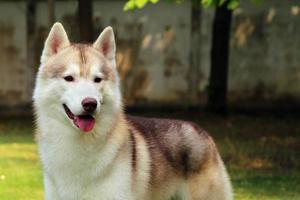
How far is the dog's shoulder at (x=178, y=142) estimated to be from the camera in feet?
20.8

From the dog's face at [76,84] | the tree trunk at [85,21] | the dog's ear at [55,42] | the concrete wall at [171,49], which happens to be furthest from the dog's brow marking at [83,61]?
the concrete wall at [171,49]

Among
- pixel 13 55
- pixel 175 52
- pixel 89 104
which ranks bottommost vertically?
pixel 13 55

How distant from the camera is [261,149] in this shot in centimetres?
1351

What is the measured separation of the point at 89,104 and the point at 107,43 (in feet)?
2.59

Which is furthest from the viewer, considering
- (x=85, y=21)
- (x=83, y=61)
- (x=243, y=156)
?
(x=85, y=21)

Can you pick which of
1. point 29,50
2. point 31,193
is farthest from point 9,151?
point 29,50

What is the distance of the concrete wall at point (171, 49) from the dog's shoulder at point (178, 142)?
43.9 ft

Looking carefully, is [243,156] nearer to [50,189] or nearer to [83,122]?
Answer: [50,189]

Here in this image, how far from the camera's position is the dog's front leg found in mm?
5838

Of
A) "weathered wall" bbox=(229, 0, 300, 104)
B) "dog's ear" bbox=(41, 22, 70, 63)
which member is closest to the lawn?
"weathered wall" bbox=(229, 0, 300, 104)

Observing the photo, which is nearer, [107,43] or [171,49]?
[107,43]

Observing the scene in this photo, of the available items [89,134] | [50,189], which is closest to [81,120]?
[89,134]

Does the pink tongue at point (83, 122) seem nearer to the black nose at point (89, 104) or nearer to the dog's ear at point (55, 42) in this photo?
the black nose at point (89, 104)

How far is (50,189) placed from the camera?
590 cm
